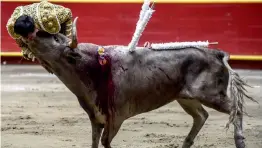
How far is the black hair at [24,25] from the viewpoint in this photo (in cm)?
325

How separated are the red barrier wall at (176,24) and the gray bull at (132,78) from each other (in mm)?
4627

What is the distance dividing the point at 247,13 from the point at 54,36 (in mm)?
5350

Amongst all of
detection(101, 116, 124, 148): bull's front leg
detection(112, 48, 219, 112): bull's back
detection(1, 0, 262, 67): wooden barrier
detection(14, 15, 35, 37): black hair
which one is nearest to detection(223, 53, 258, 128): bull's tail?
detection(112, 48, 219, 112): bull's back

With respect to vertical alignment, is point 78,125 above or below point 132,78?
below

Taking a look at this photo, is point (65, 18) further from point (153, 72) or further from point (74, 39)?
point (153, 72)

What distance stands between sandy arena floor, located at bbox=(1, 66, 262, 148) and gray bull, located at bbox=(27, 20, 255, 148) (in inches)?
31.1

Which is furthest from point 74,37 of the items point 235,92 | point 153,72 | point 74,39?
point 235,92

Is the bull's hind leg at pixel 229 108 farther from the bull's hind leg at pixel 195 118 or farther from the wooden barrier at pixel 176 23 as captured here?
the wooden barrier at pixel 176 23

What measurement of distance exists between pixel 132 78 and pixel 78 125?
1802 mm

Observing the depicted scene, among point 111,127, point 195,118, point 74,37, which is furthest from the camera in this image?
point 195,118

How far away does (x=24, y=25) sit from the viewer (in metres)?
3.24

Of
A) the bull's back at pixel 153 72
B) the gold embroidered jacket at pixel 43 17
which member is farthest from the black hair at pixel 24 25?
the bull's back at pixel 153 72

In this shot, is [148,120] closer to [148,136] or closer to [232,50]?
[148,136]

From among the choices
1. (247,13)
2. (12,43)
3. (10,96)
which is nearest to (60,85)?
(10,96)
